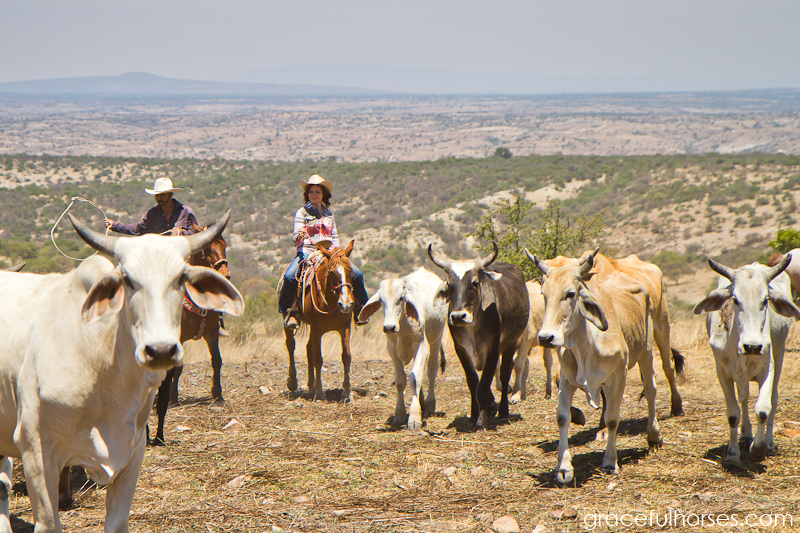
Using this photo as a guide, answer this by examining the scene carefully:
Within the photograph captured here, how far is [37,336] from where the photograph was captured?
4137 millimetres

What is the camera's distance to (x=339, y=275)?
959 cm

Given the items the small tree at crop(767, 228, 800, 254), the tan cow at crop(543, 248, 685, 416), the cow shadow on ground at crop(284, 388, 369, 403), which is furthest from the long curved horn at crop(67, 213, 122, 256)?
the small tree at crop(767, 228, 800, 254)

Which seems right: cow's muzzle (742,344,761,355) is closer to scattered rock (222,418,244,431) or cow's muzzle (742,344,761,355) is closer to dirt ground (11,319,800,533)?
dirt ground (11,319,800,533)

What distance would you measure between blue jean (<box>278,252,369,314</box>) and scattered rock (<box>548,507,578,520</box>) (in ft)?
17.5

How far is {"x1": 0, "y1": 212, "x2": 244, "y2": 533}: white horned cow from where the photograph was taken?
12.4 ft

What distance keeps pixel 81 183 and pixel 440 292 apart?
152 feet

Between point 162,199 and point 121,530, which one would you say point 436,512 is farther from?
point 162,199

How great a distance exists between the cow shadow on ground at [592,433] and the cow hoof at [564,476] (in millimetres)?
1161

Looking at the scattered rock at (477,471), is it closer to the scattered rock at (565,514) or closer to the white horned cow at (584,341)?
the white horned cow at (584,341)

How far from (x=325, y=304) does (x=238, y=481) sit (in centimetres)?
402

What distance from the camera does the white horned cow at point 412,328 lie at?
312 inches

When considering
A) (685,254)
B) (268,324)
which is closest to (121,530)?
(268,324)

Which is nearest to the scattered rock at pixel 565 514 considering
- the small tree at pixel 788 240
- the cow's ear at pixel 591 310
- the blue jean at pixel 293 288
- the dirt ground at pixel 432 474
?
the dirt ground at pixel 432 474

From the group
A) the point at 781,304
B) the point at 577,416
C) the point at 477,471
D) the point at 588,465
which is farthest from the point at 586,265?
the point at 477,471
